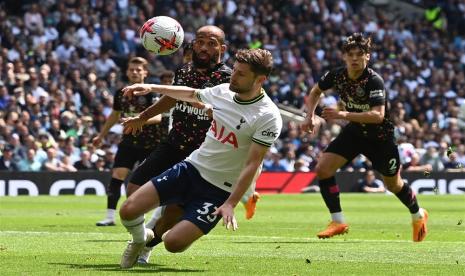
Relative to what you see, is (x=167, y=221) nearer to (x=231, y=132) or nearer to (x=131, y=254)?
(x=131, y=254)

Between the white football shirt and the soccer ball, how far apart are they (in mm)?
1397

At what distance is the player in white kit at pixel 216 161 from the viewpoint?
9.84m

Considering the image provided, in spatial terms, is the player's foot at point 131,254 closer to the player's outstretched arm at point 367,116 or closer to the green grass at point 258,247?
the green grass at point 258,247

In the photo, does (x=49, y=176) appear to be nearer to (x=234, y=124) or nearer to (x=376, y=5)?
(x=234, y=124)

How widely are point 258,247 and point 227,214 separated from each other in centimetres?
376

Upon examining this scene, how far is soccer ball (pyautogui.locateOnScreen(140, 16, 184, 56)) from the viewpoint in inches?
460

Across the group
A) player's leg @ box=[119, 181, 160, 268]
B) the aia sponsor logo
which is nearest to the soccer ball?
the aia sponsor logo

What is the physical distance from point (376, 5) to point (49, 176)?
2107 cm

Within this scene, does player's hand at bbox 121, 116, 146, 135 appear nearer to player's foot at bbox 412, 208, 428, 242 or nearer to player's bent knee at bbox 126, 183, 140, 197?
player's bent knee at bbox 126, 183, 140, 197

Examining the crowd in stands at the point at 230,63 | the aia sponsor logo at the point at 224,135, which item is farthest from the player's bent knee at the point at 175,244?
the crowd in stands at the point at 230,63

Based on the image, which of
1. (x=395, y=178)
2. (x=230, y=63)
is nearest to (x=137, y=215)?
(x=395, y=178)

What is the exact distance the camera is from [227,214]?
925 cm

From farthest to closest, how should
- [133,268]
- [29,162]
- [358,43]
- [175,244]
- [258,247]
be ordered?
[29,162] < [358,43] < [258,247] < [133,268] < [175,244]

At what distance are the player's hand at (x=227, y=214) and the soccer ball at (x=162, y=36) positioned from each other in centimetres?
280
